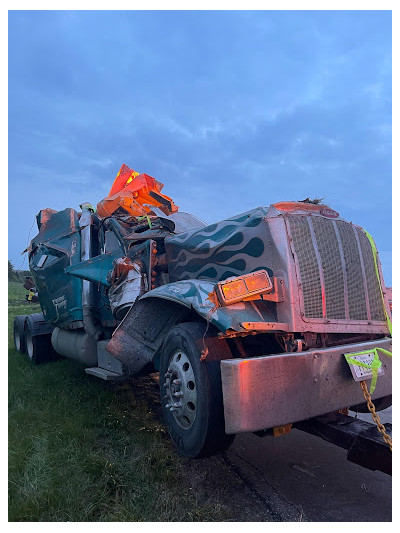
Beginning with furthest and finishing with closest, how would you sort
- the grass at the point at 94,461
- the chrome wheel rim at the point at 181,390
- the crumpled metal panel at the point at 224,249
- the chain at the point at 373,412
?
the crumpled metal panel at the point at 224,249 → the chrome wheel rim at the point at 181,390 → the grass at the point at 94,461 → the chain at the point at 373,412

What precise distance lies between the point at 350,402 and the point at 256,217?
1434 millimetres

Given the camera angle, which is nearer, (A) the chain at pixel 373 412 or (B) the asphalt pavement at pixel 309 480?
(A) the chain at pixel 373 412

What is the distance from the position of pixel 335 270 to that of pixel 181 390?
4.63 feet

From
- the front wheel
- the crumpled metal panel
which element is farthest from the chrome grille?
the front wheel

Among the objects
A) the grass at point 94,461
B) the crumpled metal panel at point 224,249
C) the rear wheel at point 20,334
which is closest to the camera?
the grass at point 94,461

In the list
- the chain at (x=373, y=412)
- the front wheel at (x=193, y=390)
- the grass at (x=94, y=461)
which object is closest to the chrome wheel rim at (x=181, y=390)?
Result: the front wheel at (x=193, y=390)

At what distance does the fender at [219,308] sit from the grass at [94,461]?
117 cm

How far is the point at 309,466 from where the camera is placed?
11.8ft

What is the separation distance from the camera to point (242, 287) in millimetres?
2910

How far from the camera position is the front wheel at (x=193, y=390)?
281 cm

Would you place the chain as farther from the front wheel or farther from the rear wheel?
the rear wheel

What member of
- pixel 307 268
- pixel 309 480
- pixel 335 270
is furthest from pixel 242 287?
pixel 309 480

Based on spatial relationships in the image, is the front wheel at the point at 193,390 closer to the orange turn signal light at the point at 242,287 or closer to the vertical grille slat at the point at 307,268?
the orange turn signal light at the point at 242,287
